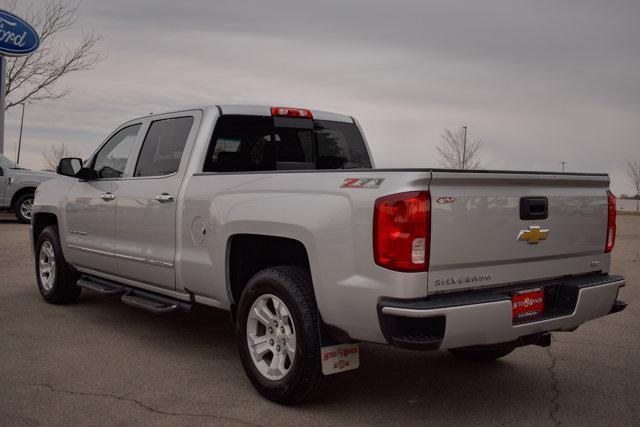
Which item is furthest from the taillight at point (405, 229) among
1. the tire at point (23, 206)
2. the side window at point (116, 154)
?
the tire at point (23, 206)

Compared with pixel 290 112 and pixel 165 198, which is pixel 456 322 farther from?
pixel 290 112

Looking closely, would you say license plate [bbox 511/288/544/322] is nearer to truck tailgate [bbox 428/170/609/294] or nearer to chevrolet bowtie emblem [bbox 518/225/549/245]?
truck tailgate [bbox 428/170/609/294]

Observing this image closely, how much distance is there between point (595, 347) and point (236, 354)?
10.2 feet

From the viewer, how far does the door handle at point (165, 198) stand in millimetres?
5250

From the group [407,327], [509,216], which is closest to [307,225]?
[407,327]

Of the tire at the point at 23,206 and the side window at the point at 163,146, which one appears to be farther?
the tire at the point at 23,206

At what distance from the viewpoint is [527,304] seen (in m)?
3.98

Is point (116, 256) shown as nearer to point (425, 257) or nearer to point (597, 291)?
point (425, 257)

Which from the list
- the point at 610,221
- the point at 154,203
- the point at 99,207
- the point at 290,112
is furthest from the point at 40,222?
the point at 610,221

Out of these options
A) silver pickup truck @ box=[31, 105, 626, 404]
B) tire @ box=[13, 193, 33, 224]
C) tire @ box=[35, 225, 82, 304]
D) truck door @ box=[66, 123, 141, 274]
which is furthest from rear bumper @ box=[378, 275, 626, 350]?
tire @ box=[13, 193, 33, 224]

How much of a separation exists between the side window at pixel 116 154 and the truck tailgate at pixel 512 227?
3.57 meters

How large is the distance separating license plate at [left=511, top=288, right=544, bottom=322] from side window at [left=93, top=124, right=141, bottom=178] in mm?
3824

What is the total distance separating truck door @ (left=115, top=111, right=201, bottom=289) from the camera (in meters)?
5.32

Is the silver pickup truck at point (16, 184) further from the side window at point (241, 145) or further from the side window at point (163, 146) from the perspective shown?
the side window at point (241, 145)
